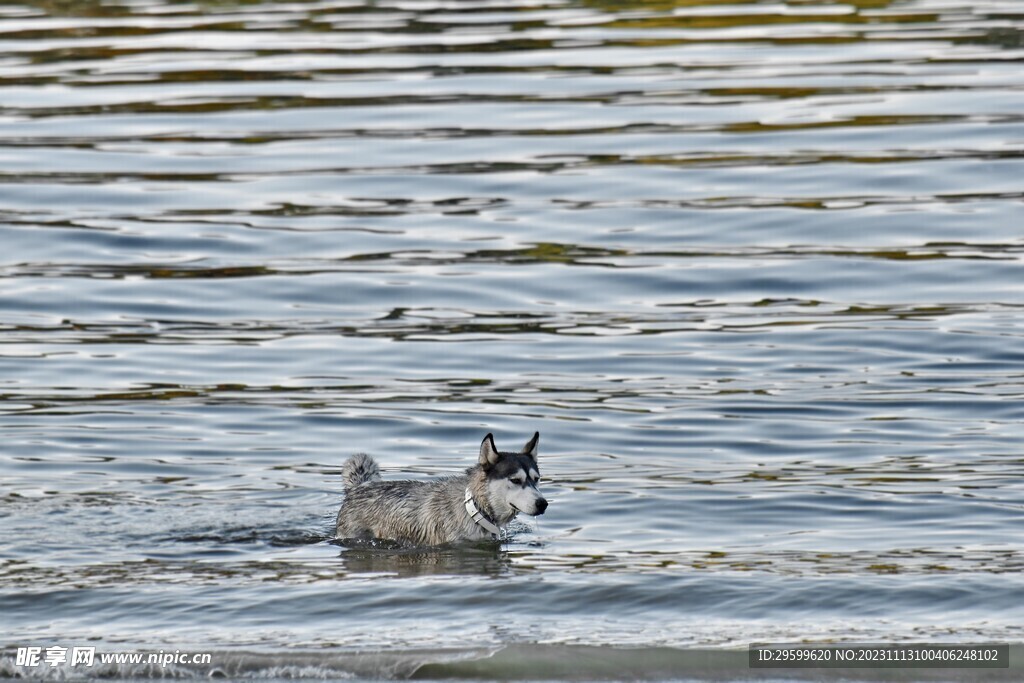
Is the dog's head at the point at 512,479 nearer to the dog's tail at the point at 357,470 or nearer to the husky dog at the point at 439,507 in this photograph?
the husky dog at the point at 439,507

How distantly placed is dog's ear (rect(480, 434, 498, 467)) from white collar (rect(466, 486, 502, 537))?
0.31m

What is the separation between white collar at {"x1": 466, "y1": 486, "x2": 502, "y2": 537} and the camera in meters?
13.5

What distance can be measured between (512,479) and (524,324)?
7601 millimetres

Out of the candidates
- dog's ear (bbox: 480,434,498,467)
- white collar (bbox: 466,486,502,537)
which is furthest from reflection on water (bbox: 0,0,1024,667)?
dog's ear (bbox: 480,434,498,467)

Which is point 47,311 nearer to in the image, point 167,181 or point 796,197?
point 167,181

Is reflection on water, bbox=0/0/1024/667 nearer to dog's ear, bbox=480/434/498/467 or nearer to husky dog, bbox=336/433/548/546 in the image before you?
husky dog, bbox=336/433/548/546

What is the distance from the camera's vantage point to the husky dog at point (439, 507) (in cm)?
1330

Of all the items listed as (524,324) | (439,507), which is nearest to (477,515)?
(439,507)

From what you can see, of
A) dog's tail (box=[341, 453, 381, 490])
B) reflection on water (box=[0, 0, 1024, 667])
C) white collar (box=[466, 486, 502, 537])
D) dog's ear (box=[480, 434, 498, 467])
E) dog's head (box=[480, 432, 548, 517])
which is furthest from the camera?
dog's tail (box=[341, 453, 381, 490])

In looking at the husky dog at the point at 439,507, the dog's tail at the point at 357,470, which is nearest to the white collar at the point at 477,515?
the husky dog at the point at 439,507

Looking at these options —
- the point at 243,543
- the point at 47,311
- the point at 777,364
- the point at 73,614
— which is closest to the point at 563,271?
the point at 777,364

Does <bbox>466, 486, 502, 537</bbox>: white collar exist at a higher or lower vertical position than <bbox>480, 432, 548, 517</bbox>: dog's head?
lower

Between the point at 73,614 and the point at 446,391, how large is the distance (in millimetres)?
6894

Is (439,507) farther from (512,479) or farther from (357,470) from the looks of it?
(357,470)
